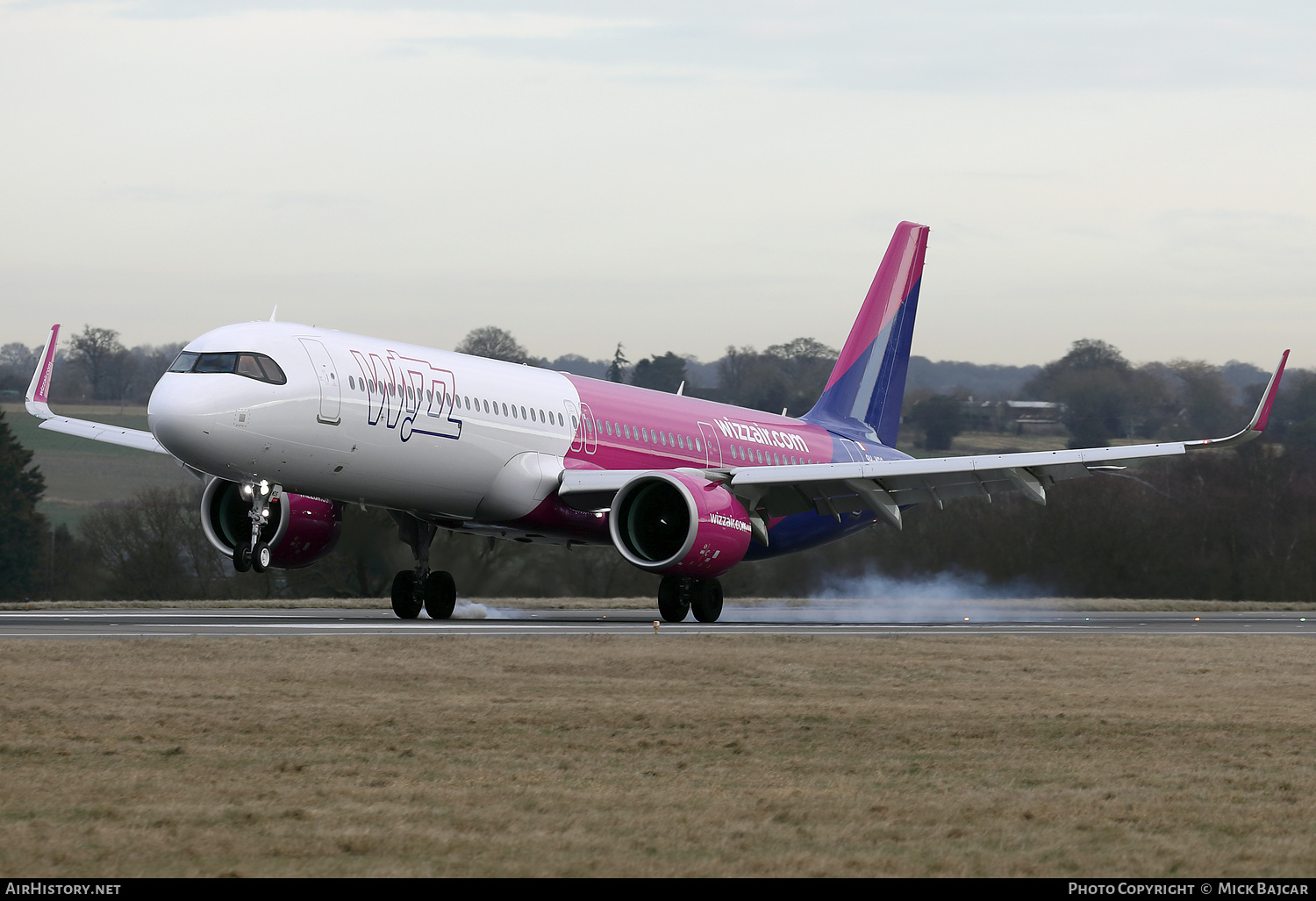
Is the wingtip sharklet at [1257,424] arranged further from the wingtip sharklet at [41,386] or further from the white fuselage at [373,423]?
the wingtip sharklet at [41,386]

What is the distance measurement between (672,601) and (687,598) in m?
0.31

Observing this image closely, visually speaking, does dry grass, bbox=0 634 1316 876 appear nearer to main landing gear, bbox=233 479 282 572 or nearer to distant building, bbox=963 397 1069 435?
main landing gear, bbox=233 479 282 572

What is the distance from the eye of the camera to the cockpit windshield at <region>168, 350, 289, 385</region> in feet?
79.5

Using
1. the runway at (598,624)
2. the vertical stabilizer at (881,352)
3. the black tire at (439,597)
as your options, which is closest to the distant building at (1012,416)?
the vertical stabilizer at (881,352)

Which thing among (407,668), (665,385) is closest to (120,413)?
(665,385)

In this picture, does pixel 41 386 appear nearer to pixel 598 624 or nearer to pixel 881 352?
pixel 598 624

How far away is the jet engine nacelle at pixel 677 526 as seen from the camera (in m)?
26.8

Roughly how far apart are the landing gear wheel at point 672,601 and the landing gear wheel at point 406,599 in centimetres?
461

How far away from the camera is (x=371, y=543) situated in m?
38.2

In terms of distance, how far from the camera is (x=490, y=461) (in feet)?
90.4


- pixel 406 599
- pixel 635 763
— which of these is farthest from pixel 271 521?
pixel 635 763

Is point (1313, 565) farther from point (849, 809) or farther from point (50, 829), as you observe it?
point (50, 829)

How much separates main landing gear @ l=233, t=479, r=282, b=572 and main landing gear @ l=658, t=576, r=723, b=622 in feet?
24.5

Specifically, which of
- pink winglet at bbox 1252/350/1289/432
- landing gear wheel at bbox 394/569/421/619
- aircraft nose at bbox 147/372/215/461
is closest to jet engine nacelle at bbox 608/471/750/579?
landing gear wheel at bbox 394/569/421/619
